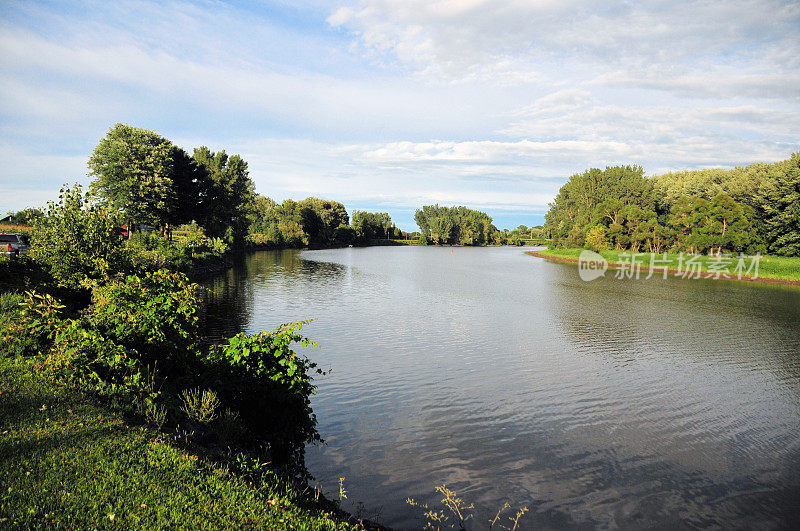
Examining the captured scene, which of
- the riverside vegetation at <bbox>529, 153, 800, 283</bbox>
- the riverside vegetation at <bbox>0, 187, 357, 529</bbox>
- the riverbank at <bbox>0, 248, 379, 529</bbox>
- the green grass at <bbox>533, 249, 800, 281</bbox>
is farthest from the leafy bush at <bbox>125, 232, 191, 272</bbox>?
the riverside vegetation at <bbox>529, 153, 800, 283</bbox>

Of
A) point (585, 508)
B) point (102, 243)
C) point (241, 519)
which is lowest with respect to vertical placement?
point (585, 508)

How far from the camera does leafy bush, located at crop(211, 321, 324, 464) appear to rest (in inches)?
364

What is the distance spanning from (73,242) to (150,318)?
36.4ft

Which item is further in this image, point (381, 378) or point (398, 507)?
point (381, 378)

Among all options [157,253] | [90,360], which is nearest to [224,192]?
[157,253]

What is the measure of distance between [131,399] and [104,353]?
1.44 metres

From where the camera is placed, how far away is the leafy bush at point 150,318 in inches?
390

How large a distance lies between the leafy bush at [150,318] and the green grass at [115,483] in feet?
8.23

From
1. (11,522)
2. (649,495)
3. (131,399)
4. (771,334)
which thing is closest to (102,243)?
(131,399)

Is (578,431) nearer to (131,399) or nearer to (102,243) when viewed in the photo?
(131,399)

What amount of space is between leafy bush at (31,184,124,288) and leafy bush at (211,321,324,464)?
10.9 m

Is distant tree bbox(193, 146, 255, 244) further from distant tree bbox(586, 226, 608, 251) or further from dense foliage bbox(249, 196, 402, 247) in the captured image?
distant tree bbox(586, 226, 608, 251)

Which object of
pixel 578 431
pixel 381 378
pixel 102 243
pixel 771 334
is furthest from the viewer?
pixel 771 334

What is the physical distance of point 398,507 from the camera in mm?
8414
